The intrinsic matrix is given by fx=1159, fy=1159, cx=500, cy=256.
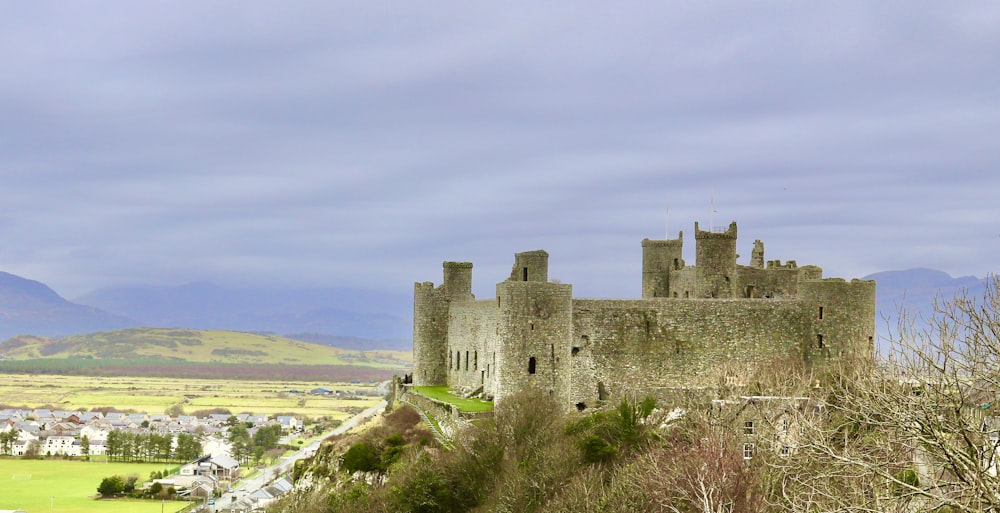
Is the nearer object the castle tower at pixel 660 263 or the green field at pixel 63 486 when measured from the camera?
the castle tower at pixel 660 263

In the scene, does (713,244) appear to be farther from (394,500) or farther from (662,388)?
(394,500)

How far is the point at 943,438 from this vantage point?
65.5 feet

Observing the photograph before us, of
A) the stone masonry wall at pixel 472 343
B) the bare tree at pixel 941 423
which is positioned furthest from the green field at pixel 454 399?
the bare tree at pixel 941 423

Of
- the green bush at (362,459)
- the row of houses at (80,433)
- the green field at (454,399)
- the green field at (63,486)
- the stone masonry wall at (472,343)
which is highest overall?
the stone masonry wall at (472,343)

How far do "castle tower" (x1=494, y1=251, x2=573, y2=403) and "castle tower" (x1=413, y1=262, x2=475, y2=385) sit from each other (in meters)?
14.9

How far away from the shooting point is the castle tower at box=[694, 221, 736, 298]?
168 feet

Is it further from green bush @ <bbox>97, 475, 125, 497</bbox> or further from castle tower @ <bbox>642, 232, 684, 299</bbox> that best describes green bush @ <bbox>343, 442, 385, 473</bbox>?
green bush @ <bbox>97, 475, 125, 497</bbox>

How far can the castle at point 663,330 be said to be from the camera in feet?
147

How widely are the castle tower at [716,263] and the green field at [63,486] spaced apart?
242 feet

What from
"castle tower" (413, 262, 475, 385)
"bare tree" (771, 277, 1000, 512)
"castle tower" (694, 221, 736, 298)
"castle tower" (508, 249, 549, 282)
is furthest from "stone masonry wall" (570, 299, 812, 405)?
"bare tree" (771, 277, 1000, 512)

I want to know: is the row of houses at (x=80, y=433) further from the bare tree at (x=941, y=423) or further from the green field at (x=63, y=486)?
the bare tree at (x=941, y=423)

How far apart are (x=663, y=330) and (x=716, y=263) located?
225 inches

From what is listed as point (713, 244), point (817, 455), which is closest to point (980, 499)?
point (817, 455)

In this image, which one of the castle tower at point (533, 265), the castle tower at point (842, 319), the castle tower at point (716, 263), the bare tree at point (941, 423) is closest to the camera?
the bare tree at point (941, 423)
